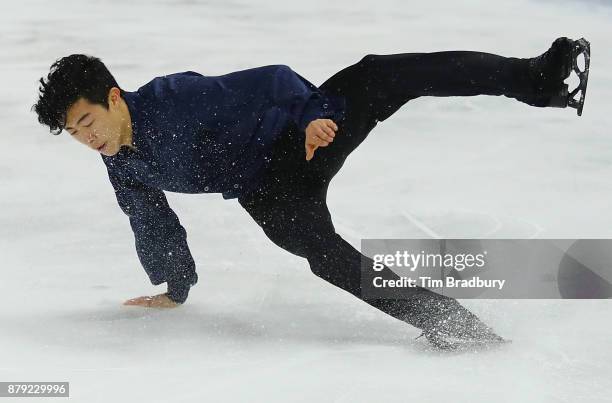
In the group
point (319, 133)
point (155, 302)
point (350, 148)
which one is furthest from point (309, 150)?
point (155, 302)

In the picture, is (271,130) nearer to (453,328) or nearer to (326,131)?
(326,131)

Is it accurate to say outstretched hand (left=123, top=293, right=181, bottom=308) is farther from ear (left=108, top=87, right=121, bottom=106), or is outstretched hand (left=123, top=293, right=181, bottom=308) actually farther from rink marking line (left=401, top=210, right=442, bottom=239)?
rink marking line (left=401, top=210, right=442, bottom=239)

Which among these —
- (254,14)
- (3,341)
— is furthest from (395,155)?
(254,14)

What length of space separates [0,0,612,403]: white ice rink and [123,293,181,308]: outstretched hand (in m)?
0.03

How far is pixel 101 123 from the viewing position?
1.92 meters

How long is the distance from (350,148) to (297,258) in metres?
0.55

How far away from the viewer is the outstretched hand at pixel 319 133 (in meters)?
1.90

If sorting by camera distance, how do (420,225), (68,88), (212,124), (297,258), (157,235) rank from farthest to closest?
(420,225), (297,258), (157,235), (212,124), (68,88)

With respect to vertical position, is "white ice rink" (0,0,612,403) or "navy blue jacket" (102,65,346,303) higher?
"navy blue jacket" (102,65,346,303)

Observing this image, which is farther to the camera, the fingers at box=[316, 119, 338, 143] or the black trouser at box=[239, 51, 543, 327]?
the black trouser at box=[239, 51, 543, 327]

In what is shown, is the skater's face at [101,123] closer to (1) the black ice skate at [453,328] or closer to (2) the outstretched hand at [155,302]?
(2) the outstretched hand at [155,302]

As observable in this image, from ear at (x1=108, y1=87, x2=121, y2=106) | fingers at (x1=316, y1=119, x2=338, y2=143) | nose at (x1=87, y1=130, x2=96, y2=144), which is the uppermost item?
ear at (x1=108, y1=87, x2=121, y2=106)

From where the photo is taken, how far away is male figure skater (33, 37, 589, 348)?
1933mm

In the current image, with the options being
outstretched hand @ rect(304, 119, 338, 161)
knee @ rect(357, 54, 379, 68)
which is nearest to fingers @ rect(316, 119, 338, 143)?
outstretched hand @ rect(304, 119, 338, 161)
